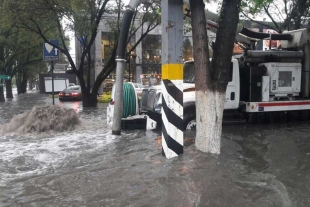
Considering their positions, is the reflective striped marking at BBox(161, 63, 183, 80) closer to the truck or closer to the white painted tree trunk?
the white painted tree trunk

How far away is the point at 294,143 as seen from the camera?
8703mm

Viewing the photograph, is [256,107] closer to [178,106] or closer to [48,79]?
[178,106]

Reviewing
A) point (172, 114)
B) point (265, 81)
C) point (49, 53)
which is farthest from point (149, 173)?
point (49, 53)

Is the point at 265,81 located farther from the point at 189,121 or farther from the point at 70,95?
Result: the point at 70,95

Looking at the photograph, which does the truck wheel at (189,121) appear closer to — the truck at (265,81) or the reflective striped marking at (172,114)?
the truck at (265,81)

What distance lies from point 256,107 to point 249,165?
519 centimetres

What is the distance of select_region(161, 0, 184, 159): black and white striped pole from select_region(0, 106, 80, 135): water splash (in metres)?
5.42

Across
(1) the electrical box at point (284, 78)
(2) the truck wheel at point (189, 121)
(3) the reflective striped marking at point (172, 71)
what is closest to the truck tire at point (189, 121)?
(2) the truck wheel at point (189, 121)

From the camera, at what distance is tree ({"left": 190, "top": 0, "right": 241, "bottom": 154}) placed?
6.46 metres

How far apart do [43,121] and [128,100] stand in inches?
108

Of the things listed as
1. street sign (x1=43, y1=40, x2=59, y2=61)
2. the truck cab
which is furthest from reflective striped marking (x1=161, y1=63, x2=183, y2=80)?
street sign (x1=43, y1=40, x2=59, y2=61)

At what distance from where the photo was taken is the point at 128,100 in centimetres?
1127

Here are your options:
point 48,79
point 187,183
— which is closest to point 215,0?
point 187,183

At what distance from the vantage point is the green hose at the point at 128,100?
36.7 ft
